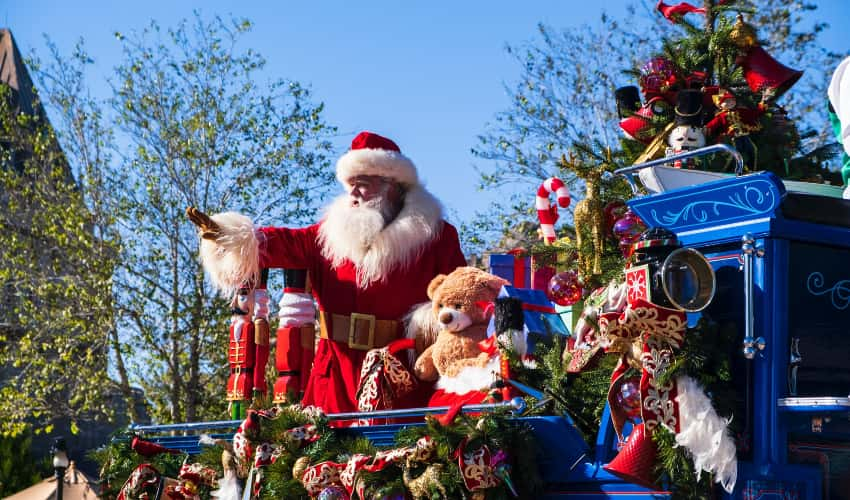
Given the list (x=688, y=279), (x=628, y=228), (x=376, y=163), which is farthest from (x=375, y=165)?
(x=688, y=279)

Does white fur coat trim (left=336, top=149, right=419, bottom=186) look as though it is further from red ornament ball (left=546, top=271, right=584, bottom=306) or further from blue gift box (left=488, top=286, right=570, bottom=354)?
red ornament ball (left=546, top=271, right=584, bottom=306)

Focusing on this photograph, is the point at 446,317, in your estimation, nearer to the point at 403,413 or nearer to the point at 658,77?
the point at 403,413

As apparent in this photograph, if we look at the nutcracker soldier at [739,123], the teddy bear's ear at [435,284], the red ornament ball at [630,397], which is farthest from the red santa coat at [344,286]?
the red ornament ball at [630,397]

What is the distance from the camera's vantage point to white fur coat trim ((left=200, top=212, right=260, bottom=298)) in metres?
6.73

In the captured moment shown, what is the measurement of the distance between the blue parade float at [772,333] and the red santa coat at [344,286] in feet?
7.79

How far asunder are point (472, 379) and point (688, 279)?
6.14ft

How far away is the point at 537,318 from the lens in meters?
5.34

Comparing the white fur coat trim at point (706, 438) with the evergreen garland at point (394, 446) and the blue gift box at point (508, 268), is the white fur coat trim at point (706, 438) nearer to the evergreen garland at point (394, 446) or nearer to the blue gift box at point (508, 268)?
Result: the evergreen garland at point (394, 446)

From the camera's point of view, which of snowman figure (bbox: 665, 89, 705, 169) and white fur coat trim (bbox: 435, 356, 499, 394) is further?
snowman figure (bbox: 665, 89, 705, 169)

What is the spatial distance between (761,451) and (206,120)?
11.3m

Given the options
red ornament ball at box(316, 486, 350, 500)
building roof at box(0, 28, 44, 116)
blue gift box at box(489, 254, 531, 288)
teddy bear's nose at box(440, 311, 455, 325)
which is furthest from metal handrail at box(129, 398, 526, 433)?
building roof at box(0, 28, 44, 116)

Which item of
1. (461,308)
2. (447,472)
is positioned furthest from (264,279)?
(447,472)

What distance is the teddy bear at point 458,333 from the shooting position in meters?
5.69

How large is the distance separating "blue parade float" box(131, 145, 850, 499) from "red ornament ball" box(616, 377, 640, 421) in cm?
20
